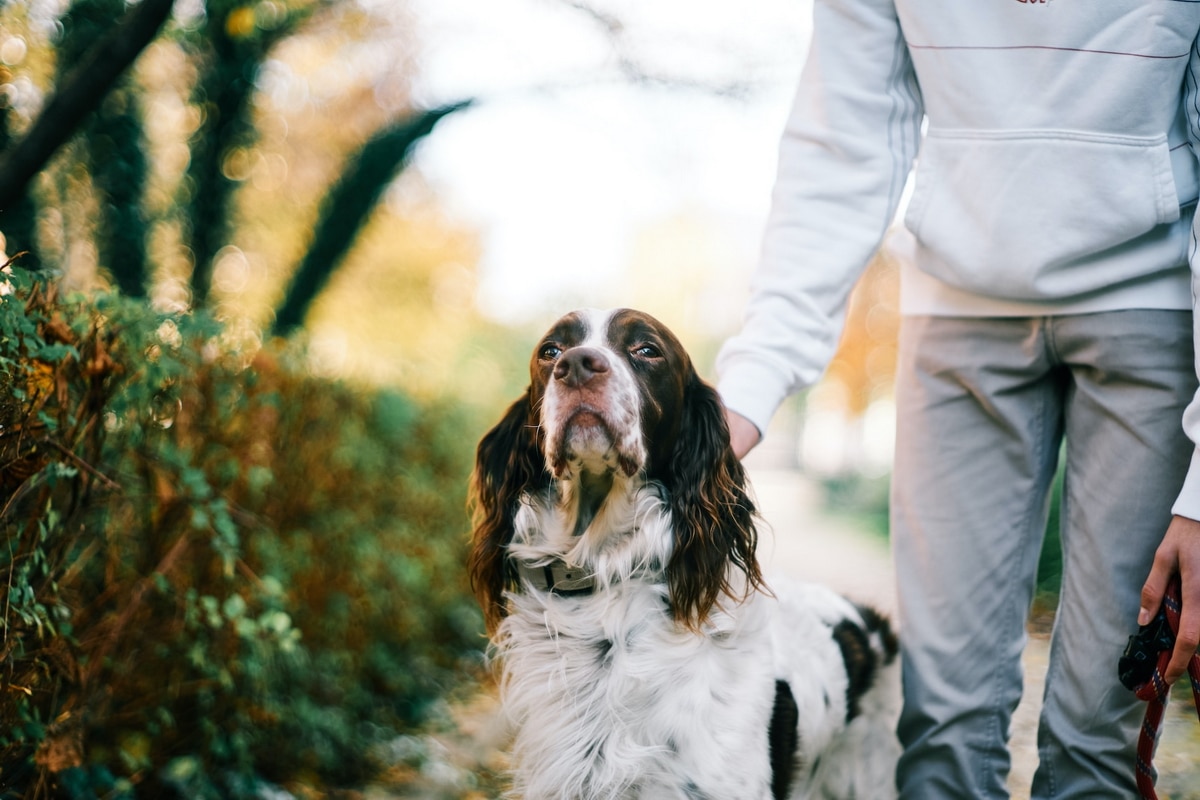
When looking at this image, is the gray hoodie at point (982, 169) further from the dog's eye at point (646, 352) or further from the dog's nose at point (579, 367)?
the dog's nose at point (579, 367)

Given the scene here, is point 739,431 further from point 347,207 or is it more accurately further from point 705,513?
point 347,207

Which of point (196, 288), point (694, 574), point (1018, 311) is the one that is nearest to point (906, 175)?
point (1018, 311)

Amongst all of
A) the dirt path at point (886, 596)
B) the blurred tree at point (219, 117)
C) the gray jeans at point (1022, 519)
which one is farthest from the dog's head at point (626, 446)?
the blurred tree at point (219, 117)

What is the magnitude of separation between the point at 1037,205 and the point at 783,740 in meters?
1.18

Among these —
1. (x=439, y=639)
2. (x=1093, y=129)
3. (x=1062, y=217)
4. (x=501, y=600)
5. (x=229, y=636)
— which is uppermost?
(x=1093, y=129)

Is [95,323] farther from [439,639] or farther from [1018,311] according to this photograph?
[439,639]

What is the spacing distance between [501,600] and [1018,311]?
1.25m

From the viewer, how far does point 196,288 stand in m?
6.07

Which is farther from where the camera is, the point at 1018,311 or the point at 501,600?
the point at 501,600

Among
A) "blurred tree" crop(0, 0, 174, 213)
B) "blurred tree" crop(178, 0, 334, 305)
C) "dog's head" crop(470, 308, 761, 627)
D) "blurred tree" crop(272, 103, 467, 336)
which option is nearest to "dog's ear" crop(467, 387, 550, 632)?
"dog's head" crop(470, 308, 761, 627)

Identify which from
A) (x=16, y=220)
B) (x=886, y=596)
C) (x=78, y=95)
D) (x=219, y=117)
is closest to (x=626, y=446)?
(x=886, y=596)

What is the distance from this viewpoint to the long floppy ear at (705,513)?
1.89 metres

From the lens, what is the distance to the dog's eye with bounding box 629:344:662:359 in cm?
202

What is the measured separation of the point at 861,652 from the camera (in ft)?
7.69
